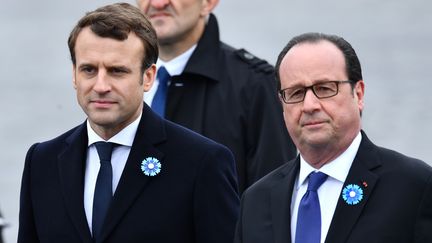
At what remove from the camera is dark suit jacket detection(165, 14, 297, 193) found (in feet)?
26.4

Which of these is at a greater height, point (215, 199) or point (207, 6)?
point (207, 6)

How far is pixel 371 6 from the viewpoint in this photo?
13.9m

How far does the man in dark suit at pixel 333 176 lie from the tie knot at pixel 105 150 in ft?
1.94

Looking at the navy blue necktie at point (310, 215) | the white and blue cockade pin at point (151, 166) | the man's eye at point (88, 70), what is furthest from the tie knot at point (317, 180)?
the man's eye at point (88, 70)

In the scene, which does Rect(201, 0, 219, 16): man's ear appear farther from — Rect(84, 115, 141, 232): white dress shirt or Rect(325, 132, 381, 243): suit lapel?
Rect(325, 132, 381, 243): suit lapel

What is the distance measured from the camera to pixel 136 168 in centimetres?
646

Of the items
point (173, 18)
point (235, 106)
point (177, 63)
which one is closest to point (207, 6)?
point (173, 18)

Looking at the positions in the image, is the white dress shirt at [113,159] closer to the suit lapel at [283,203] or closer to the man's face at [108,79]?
the man's face at [108,79]

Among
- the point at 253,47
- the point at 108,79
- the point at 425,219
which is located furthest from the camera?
the point at 253,47

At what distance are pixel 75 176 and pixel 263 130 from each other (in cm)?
177

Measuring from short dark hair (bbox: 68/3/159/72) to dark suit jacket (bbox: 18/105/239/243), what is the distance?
245mm

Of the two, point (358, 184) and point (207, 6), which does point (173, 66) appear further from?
point (358, 184)

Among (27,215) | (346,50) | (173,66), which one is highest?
(346,50)

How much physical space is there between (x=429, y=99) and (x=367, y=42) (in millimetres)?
898
